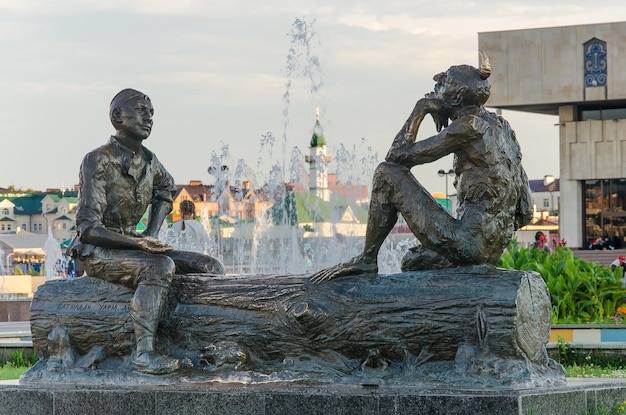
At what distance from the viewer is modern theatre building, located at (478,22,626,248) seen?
51719 millimetres

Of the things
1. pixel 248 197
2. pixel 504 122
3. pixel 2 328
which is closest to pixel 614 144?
pixel 248 197

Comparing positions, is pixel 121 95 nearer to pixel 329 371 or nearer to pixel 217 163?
pixel 329 371

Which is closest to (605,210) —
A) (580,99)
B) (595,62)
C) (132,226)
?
(580,99)

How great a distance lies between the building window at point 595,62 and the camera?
170 feet

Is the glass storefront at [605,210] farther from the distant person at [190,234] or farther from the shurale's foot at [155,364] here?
the shurale's foot at [155,364]

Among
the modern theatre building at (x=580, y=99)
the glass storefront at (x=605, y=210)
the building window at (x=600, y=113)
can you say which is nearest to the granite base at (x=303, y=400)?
the modern theatre building at (x=580, y=99)

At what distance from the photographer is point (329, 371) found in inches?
292

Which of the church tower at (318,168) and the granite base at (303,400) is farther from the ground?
the church tower at (318,168)

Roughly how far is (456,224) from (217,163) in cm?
1667

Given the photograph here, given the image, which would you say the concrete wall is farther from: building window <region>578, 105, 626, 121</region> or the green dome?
the green dome

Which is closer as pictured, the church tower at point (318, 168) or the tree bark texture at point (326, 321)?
the tree bark texture at point (326, 321)

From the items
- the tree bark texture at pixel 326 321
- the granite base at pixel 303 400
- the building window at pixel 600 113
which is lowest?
the granite base at pixel 303 400

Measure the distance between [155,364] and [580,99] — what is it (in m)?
46.1

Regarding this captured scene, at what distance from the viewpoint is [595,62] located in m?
51.9
